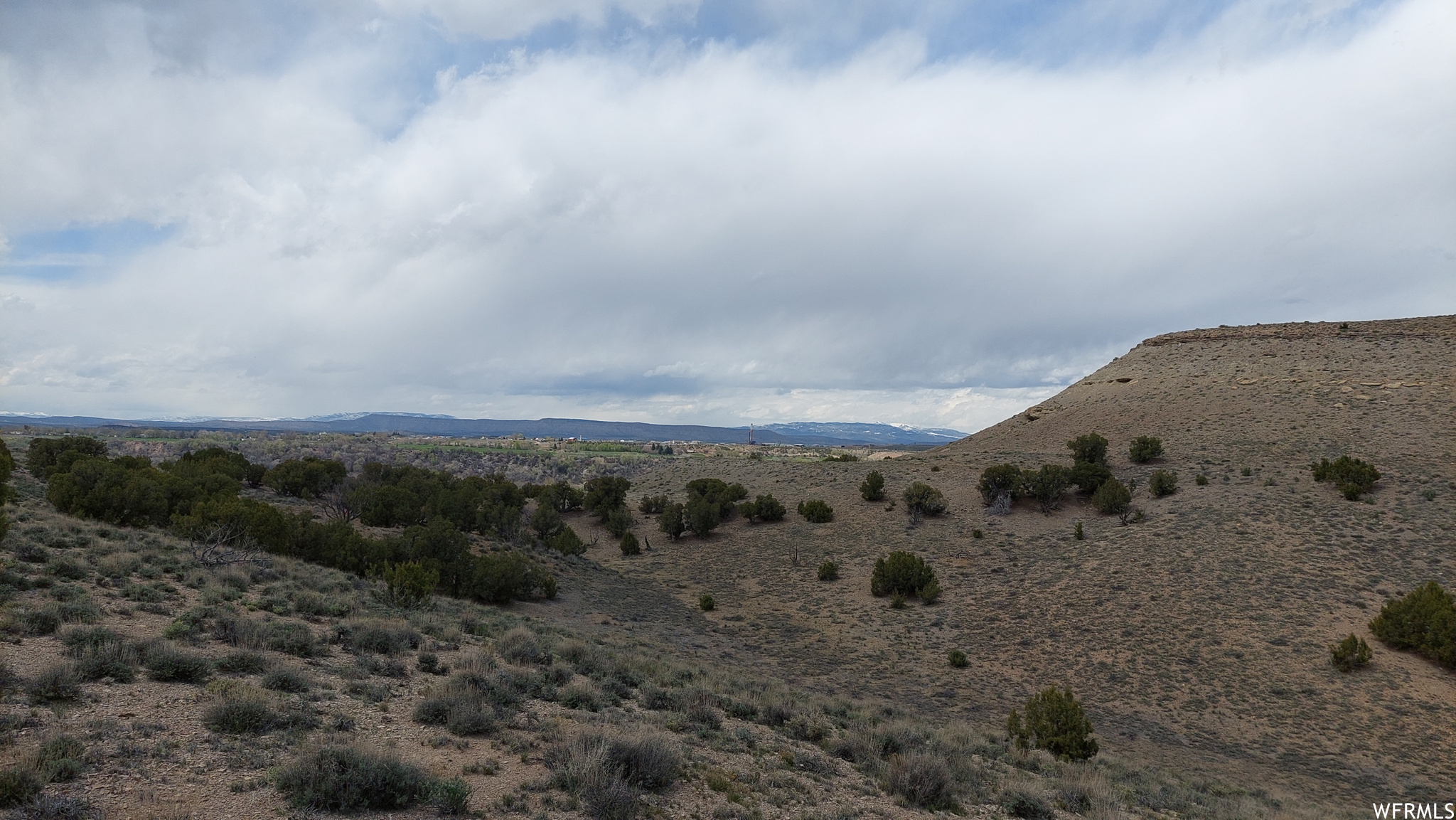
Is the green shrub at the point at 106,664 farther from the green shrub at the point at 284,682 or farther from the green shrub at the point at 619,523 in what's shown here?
the green shrub at the point at 619,523

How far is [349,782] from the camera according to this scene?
6.11 meters

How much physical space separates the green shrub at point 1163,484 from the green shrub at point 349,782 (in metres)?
37.5

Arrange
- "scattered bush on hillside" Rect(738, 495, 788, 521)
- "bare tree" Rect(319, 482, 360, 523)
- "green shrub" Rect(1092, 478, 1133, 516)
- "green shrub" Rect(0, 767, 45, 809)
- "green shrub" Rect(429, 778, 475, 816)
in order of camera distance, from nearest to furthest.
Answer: "green shrub" Rect(0, 767, 45, 809)
"green shrub" Rect(429, 778, 475, 816)
"green shrub" Rect(1092, 478, 1133, 516)
"bare tree" Rect(319, 482, 360, 523)
"scattered bush on hillside" Rect(738, 495, 788, 521)

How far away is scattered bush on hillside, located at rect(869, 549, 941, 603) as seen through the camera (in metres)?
28.9

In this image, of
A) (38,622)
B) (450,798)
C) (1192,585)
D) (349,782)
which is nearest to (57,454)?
(38,622)

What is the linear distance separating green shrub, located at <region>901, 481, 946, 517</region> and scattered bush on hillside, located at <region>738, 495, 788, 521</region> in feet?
27.6

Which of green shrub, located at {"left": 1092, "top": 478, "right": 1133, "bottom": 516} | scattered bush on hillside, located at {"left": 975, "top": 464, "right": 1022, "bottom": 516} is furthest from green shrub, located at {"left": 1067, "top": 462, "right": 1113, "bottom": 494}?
scattered bush on hillside, located at {"left": 975, "top": 464, "right": 1022, "bottom": 516}

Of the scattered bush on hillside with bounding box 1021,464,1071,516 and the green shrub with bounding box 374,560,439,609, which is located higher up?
the scattered bush on hillside with bounding box 1021,464,1071,516

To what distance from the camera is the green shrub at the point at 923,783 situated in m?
8.95

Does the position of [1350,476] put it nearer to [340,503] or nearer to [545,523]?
[545,523]

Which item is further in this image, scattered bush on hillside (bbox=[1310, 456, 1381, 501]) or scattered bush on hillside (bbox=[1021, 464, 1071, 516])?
scattered bush on hillside (bbox=[1021, 464, 1071, 516])

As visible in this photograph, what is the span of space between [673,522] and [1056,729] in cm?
2927

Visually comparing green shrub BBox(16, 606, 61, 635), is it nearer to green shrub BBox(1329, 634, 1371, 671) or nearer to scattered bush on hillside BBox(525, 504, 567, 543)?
scattered bush on hillside BBox(525, 504, 567, 543)

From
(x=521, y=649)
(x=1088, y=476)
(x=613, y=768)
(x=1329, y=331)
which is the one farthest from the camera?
(x=1329, y=331)
